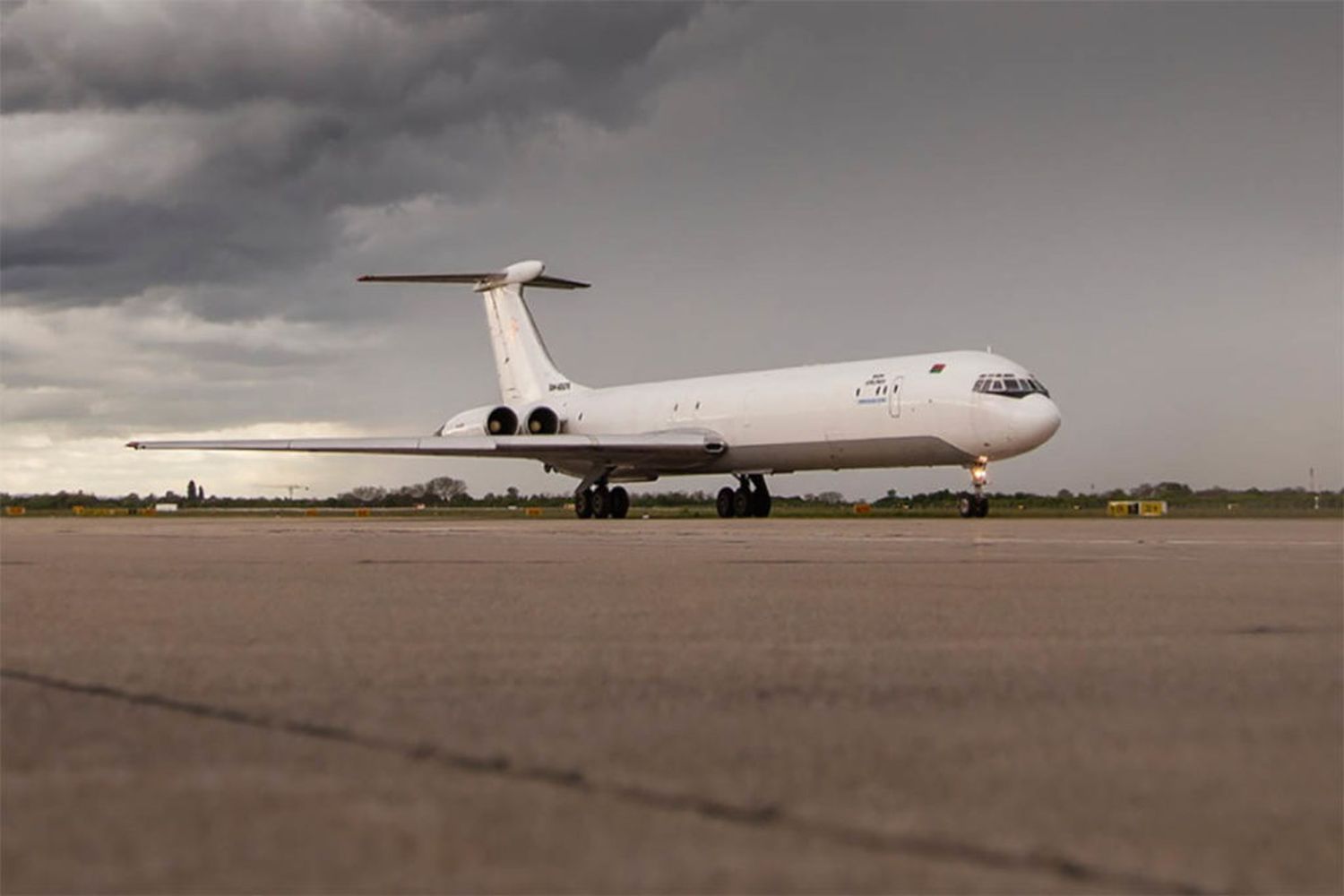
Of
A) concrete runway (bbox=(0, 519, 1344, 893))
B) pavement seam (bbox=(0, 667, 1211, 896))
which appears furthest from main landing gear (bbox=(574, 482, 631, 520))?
pavement seam (bbox=(0, 667, 1211, 896))

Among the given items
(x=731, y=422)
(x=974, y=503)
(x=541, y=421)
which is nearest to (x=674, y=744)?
(x=974, y=503)

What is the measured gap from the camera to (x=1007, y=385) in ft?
84.5

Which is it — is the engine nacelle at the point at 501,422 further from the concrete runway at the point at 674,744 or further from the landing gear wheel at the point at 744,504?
the concrete runway at the point at 674,744

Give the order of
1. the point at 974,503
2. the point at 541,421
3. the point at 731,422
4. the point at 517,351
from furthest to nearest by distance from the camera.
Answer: the point at 517,351 → the point at 541,421 → the point at 731,422 → the point at 974,503

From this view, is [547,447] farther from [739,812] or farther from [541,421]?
[739,812]

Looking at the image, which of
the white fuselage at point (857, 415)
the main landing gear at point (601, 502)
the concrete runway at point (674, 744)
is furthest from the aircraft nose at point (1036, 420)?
the concrete runway at point (674, 744)

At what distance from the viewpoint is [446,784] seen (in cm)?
242

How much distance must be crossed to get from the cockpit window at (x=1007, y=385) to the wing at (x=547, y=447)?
7494 millimetres

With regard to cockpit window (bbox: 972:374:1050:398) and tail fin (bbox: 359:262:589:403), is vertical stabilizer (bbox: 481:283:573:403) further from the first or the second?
cockpit window (bbox: 972:374:1050:398)

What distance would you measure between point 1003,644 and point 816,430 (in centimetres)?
2426

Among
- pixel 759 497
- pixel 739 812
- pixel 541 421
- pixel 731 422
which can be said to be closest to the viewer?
pixel 739 812

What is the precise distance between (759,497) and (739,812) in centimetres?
3106

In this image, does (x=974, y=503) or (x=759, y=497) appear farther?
(x=759, y=497)

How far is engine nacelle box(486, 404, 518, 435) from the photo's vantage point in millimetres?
36438
